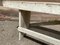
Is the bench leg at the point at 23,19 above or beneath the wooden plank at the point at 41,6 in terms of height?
beneath

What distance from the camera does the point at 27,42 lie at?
8.79 feet

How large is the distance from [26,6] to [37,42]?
664 mm

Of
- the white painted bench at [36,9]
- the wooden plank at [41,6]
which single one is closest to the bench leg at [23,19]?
the white painted bench at [36,9]

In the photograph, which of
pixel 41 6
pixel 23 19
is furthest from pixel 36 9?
pixel 23 19

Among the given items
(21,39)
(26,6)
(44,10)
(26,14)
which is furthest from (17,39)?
(44,10)

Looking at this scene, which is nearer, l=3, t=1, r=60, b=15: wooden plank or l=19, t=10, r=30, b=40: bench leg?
l=3, t=1, r=60, b=15: wooden plank

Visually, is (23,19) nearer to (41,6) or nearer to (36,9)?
(36,9)

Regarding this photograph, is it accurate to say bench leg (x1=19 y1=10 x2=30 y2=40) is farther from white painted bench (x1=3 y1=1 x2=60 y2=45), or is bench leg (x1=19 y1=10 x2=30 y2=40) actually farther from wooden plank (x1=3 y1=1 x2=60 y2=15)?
wooden plank (x1=3 y1=1 x2=60 y2=15)

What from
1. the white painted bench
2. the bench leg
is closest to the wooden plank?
the white painted bench

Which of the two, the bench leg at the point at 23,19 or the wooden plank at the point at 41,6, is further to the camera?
the bench leg at the point at 23,19

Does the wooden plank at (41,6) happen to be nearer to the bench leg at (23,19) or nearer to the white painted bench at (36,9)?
the white painted bench at (36,9)

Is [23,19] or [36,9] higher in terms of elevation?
[36,9]

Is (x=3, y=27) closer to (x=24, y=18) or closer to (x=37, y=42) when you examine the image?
(x=24, y=18)

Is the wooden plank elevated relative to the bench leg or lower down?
elevated
